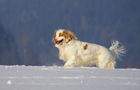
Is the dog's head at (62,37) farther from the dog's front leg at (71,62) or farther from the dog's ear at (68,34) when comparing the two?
the dog's front leg at (71,62)

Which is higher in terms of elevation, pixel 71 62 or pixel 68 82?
pixel 68 82

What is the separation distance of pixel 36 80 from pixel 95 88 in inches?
40.3

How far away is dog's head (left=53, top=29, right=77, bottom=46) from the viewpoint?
767cm

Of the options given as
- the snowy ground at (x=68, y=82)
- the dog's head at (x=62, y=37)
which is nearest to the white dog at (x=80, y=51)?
the dog's head at (x=62, y=37)

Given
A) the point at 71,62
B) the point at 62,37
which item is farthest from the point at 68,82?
the point at 62,37

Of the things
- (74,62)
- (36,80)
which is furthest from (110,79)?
(74,62)

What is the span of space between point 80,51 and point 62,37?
0.53 meters

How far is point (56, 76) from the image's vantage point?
18.1 feet

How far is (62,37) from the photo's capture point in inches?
303

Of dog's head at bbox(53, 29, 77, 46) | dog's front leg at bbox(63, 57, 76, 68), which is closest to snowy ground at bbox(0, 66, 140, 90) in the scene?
dog's front leg at bbox(63, 57, 76, 68)

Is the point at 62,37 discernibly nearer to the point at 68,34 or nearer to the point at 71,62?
the point at 68,34

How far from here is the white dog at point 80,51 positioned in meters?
7.68

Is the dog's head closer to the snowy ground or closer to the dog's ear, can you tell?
the dog's ear

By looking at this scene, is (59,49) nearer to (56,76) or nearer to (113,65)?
(113,65)
